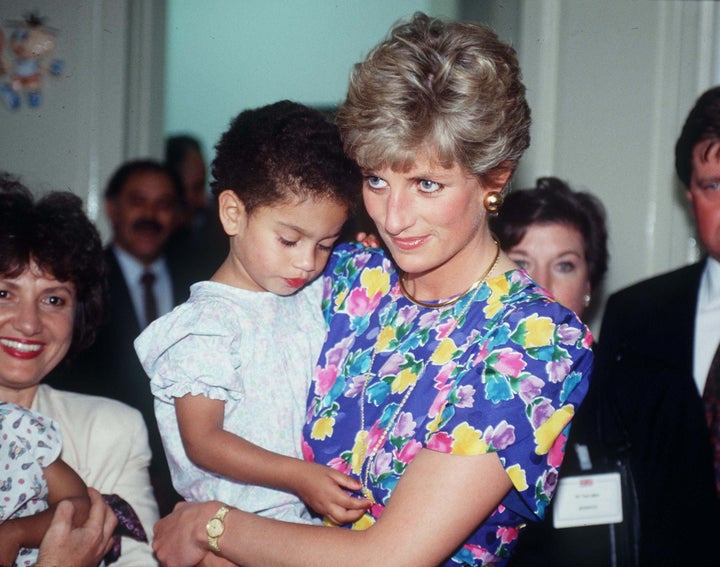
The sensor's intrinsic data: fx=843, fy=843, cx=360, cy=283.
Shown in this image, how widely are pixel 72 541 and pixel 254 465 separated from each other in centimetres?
52

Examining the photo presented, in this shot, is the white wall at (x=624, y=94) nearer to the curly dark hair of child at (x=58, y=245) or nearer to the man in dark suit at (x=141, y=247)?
the man in dark suit at (x=141, y=247)

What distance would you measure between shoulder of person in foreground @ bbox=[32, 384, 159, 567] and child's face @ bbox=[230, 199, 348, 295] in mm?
652

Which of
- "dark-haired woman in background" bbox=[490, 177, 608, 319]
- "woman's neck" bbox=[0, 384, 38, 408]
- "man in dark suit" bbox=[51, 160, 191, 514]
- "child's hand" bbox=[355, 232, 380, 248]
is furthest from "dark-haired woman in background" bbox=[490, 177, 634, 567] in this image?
"man in dark suit" bbox=[51, 160, 191, 514]

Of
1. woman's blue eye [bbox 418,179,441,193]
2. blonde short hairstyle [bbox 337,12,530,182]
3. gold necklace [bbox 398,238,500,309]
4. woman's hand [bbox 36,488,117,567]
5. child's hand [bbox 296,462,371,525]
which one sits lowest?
woman's hand [bbox 36,488,117,567]

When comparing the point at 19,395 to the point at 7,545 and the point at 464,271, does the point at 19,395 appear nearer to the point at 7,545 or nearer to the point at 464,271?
the point at 7,545

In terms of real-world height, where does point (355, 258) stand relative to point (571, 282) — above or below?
above

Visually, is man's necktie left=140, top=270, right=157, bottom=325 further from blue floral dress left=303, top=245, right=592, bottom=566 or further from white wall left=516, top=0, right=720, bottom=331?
blue floral dress left=303, top=245, right=592, bottom=566

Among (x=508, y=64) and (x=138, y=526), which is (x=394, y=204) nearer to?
(x=508, y=64)

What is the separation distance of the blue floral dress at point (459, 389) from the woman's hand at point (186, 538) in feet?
0.91

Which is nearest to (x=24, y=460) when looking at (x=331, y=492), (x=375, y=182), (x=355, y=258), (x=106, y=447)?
(x=106, y=447)

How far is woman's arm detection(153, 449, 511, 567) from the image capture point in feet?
5.16

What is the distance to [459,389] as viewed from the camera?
1669 mm

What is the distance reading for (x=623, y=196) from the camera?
11.9 ft

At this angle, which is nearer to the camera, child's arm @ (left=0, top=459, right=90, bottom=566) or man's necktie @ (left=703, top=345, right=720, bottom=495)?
child's arm @ (left=0, top=459, right=90, bottom=566)
